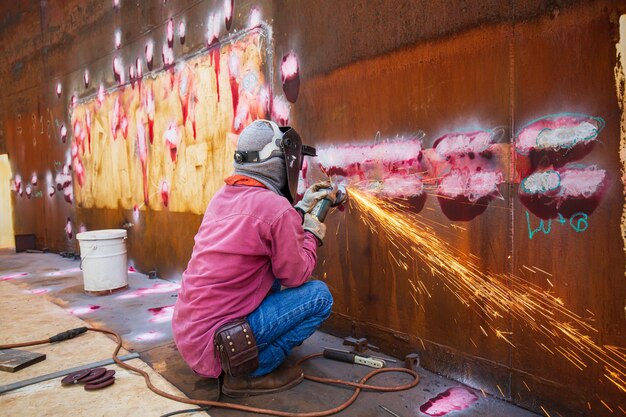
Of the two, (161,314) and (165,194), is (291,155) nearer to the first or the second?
(161,314)

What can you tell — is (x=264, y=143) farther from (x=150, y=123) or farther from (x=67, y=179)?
(x=67, y=179)

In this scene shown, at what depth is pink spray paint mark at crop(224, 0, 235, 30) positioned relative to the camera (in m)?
4.30

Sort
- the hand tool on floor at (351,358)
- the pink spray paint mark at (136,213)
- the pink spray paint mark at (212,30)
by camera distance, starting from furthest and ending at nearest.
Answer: the pink spray paint mark at (136,213), the pink spray paint mark at (212,30), the hand tool on floor at (351,358)

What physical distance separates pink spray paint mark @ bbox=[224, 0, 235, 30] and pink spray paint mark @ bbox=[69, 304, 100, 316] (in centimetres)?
306

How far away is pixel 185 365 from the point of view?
10.1ft

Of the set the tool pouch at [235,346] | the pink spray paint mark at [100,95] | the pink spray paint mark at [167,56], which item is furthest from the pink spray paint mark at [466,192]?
the pink spray paint mark at [100,95]

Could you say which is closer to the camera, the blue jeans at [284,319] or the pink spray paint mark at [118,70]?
the blue jeans at [284,319]

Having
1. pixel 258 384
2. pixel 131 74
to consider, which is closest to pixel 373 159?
pixel 258 384

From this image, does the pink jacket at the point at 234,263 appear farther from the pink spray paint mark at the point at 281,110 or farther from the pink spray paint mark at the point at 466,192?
the pink spray paint mark at the point at 281,110

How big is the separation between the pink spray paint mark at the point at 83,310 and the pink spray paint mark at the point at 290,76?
9.37ft

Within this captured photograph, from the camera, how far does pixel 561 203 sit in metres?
2.21

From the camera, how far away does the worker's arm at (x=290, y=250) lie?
2406mm

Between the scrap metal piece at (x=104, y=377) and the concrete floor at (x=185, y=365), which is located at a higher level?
the scrap metal piece at (x=104, y=377)

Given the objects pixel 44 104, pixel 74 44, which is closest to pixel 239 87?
pixel 74 44
